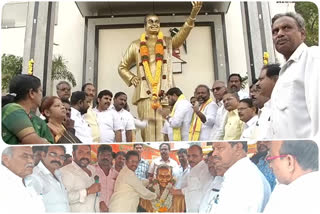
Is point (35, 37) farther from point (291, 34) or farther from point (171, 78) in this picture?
point (291, 34)

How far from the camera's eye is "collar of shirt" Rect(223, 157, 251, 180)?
74.5 inches

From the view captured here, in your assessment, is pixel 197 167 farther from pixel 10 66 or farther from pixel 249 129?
pixel 10 66

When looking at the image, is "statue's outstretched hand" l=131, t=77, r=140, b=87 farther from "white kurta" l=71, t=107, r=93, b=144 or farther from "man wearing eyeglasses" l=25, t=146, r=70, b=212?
"man wearing eyeglasses" l=25, t=146, r=70, b=212

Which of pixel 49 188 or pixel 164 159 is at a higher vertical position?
pixel 164 159

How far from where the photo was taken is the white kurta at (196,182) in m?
1.91

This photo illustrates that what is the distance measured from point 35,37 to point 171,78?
1433mm

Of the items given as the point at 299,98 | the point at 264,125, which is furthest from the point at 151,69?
the point at 299,98

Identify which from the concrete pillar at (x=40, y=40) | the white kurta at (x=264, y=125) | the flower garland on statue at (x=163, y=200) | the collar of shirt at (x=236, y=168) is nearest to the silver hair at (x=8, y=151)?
the flower garland on statue at (x=163, y=200)

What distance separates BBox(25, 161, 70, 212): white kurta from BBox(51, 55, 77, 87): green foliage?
261cm

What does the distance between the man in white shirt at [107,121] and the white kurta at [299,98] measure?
1574mm

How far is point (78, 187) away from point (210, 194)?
63cm

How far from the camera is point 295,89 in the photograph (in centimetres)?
187

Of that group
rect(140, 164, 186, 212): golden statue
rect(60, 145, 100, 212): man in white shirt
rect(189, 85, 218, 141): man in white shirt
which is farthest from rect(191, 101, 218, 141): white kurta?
rect(60, 145, 100, 212): man in white shirt

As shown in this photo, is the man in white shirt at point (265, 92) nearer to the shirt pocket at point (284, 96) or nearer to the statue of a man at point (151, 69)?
the shirt pocket at point (284, 96)
